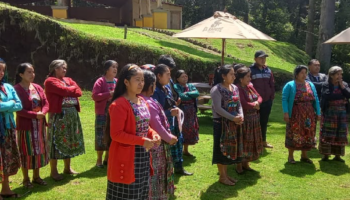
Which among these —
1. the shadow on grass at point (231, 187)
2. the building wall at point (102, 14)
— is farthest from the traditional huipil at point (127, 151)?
the building wall at point (102, 14)

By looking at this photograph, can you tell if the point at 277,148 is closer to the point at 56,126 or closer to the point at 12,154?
the point at 56,126

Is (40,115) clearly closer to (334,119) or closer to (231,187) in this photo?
(231,187)

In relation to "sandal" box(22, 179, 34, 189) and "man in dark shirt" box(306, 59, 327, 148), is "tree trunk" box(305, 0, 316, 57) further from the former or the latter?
"sandal" box(22, 179, 34, 189)

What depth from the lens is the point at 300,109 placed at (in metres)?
6.20

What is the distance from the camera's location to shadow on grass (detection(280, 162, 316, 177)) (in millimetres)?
6012

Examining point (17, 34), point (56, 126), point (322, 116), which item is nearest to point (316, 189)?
point (322, 116)

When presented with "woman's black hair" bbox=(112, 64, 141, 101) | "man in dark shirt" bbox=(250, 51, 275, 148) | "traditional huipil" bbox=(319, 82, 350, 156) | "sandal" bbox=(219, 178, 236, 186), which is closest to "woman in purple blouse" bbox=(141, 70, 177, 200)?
"woman's black hair" bbox=(112, 64, 141, 101)

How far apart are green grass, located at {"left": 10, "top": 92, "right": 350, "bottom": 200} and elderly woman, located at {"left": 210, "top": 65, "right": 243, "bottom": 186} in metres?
0.39

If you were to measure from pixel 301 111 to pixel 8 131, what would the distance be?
15.1 feet

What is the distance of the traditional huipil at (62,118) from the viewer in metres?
5.28

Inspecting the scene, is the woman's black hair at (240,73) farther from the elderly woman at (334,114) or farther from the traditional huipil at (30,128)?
the traditional huipil at (30,128)

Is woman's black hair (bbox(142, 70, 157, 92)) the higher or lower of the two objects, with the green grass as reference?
higher

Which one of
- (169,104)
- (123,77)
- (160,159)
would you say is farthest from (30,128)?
(123,77)

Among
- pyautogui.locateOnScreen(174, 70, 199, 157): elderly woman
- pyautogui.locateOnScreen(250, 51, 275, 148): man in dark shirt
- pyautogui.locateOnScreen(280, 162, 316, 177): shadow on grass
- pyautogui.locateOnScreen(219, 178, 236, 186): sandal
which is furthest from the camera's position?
pyautogui.locateOnScreen(250, 51, 275, 148): man in dark shirt
